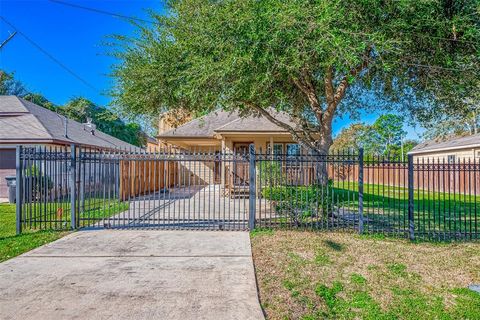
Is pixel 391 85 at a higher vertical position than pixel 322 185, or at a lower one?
higher

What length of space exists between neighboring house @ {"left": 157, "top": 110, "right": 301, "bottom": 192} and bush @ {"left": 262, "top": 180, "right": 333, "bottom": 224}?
6.95ft

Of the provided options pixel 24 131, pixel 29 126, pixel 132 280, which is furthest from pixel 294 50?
pixel 29 126

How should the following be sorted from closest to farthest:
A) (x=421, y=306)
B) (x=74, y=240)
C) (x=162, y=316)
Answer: (x=162, y=316) < (x=421, y=306) < (x=74, y=240)

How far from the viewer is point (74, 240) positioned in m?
6.93

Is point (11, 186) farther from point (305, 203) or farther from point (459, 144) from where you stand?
point (459, 144)

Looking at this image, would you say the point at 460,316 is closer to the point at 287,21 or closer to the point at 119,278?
the point at 119,278

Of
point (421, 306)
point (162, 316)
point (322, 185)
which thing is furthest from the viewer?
point (322, 185)

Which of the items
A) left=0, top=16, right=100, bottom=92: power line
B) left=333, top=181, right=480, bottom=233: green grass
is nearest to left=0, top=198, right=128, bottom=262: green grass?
left=0, top=16, right=100, bottom=92: power line

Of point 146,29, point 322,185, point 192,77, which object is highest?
point 146,29

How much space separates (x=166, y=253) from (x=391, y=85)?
7.67 m

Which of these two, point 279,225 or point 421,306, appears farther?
point 279,225

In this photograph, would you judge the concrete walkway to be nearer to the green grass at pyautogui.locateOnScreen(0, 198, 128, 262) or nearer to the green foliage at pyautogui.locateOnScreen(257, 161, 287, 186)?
the green grass at pyautogui.locateOnScreen(0, 198, 128, 262)

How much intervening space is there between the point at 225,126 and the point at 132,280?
415 inches

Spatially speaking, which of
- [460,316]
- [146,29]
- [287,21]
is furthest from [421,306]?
[146,29]
